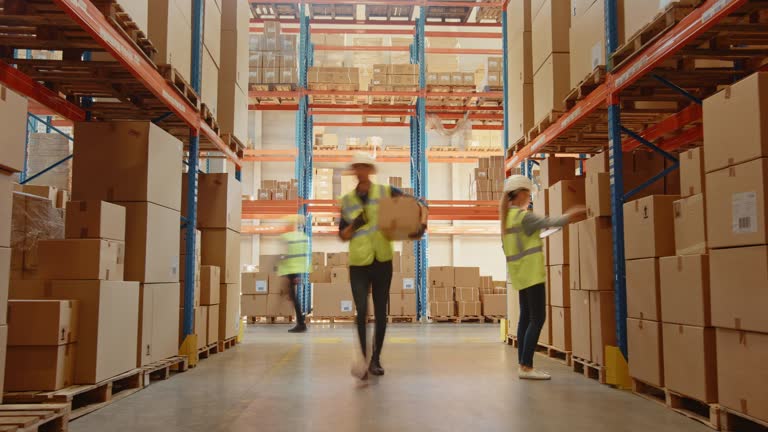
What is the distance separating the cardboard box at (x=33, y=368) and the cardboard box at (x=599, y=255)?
4135 millimetres

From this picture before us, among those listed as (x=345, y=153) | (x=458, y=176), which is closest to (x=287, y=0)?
(x=345, y=153)

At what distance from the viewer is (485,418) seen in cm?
381

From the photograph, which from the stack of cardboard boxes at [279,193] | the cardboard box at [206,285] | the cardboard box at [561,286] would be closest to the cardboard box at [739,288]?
the cardboard box at [561,286]

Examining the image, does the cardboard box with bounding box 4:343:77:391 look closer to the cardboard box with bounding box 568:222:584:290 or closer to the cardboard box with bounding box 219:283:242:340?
the cardboard box with bounding box 219:283:242:340

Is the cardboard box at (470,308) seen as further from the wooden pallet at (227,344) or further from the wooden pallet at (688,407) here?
the wooden pallet at (688,407)

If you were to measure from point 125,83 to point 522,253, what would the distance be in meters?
3.82

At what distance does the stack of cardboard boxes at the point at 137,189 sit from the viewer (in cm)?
529

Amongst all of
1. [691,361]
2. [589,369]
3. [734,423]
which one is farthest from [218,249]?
[734,423]

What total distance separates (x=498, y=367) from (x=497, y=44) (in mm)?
16742

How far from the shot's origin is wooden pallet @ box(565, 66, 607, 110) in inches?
220

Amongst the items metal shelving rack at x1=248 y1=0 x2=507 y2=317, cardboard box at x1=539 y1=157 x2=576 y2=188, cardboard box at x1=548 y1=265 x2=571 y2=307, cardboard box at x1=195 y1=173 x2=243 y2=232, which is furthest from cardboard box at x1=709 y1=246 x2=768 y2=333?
metal shelving rack at x1=248 y1=0 x2=507 y2=317

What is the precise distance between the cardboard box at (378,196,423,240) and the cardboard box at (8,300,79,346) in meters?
2.30

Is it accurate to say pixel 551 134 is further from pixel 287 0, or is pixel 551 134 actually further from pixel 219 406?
pixel 287 0

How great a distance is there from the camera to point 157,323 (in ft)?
18.4
